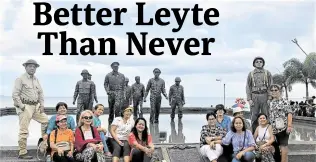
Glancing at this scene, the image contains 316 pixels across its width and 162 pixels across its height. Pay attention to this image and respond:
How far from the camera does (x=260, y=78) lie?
23.5ft

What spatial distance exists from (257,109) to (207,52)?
140cm

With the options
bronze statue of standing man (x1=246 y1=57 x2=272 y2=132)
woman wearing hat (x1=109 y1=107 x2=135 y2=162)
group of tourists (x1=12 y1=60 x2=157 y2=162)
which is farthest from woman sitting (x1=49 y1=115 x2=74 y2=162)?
bronze statue of standing man (x1=246 y1=57 x2=272 y2=132)

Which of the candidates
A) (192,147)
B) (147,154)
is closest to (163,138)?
(192,147)

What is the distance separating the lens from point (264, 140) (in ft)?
18.9

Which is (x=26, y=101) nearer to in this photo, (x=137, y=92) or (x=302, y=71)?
(x=137, y=92)

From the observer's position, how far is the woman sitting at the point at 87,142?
207 inches

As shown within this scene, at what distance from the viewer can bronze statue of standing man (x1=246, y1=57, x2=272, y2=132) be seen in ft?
23.3

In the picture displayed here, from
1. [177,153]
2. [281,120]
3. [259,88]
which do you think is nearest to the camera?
[281,120]

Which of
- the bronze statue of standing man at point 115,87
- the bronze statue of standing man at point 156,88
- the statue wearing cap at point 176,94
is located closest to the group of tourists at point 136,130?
the bronze statue of standing man at point 115,87

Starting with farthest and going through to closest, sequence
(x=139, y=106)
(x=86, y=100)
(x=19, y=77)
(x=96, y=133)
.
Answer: (x=139, y=106) → (x=86, y=100) → (x=19, y=77) → (x=96, y=133)

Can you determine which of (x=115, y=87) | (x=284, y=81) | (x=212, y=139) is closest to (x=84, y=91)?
(x=115, y=87)

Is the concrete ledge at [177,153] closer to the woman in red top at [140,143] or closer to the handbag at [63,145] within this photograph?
the woman in red top at [140,143]

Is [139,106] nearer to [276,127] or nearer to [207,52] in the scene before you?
[207,52]

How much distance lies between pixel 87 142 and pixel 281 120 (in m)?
2.83
